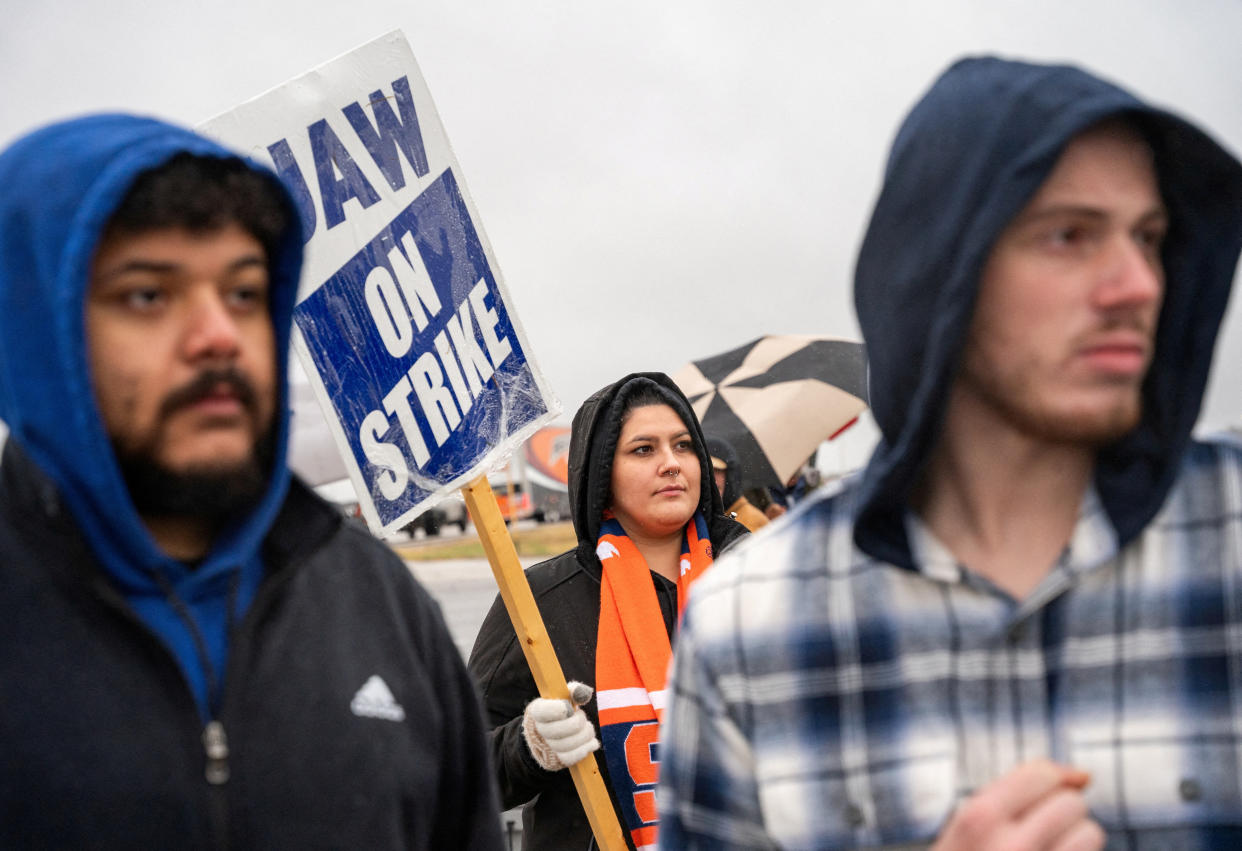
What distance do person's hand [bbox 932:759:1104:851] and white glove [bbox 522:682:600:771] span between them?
1.64 metres

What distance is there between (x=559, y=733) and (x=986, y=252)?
6.08 feet

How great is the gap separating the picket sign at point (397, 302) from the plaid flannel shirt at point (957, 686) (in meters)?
1.30

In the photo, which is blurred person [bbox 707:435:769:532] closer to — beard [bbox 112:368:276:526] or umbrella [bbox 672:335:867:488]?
umbrella [bbox 672:335:867:488]

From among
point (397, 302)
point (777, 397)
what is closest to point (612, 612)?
point (397, 302)

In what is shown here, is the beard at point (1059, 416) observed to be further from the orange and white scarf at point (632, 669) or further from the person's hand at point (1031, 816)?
the orange and white scarf at point (632, 669)

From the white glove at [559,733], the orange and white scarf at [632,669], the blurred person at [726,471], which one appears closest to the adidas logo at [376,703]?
the white glove at [559,733]

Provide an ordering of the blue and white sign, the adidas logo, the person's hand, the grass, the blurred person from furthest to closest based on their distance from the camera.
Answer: the grass
the blurred person
the blue and white sign
the adidas logo
the person's hand

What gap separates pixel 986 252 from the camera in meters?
1.50

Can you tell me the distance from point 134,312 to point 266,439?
30cm

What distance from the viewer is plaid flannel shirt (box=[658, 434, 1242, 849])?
148cm

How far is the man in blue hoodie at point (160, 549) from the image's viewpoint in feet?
4.91

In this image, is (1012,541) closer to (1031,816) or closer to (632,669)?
(1031,816)

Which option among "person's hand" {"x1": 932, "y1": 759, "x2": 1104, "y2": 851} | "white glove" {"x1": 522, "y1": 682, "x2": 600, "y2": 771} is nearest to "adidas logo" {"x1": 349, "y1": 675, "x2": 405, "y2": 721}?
"person's hand" {"x1": 932, "y1": 759, "x2": 1104, "y2": 851}

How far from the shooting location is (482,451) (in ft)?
9.86
